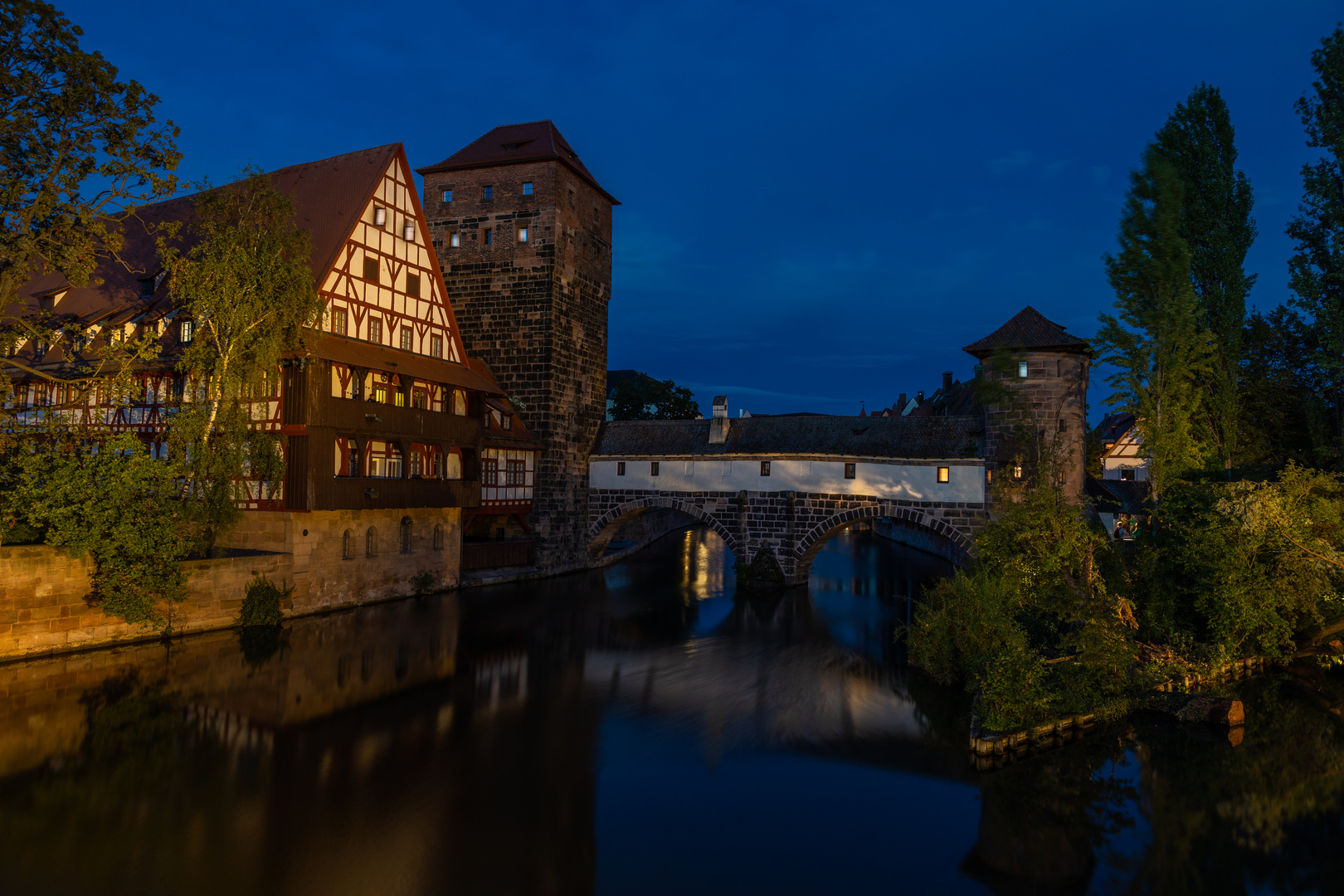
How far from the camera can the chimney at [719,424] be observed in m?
32.0

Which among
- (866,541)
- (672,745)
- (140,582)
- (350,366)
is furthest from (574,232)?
(866,541)

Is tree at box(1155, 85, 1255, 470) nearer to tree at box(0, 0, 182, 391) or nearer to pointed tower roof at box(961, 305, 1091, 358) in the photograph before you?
pointed tower roof at box(961, 305, 1091, 358)

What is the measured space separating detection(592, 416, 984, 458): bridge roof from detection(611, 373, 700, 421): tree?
1685cm

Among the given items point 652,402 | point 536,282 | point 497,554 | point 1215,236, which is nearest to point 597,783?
point 497,554

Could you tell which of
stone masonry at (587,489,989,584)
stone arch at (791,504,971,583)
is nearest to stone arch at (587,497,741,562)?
stone masonry at (587,489,989,584)

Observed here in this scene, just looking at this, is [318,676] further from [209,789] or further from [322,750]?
[209,789]

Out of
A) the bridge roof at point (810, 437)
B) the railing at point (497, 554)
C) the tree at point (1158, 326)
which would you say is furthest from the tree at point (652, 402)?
the tree at point (1158, 326)

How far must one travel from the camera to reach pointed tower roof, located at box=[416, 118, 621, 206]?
31.9 metres

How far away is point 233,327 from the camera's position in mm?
20047

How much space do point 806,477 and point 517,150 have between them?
18301mm

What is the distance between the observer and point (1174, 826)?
10641mm

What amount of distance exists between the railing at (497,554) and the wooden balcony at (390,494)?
242 centimetres

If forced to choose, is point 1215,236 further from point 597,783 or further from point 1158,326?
point 597,783

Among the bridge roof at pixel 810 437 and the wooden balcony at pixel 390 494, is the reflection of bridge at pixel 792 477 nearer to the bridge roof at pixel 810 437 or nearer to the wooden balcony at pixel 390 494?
the bridge roof at pixel 810 437
